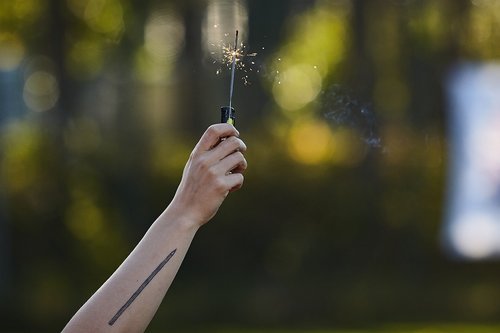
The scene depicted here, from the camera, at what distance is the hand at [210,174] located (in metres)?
1.71

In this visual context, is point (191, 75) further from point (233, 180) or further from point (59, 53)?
point (233, 180)

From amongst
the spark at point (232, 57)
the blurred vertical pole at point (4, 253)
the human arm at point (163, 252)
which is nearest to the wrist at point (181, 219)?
the human arm at point (163, 252)

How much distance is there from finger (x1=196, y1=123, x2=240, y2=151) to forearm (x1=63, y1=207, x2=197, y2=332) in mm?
156

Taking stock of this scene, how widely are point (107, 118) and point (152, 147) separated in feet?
1.45

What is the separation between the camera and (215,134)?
1.73 metres

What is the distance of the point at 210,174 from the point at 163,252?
165 millimetres

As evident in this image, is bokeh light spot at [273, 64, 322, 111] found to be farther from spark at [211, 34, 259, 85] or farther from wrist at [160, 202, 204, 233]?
wrist at [160, 202, 204, 233]

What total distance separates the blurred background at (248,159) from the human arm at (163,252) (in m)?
6.15

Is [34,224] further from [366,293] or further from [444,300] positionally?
[444,300]

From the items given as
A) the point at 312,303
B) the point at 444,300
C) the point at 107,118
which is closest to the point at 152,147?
the point at 107,118

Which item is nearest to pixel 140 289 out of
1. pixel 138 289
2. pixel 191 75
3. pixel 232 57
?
pixel 138 289

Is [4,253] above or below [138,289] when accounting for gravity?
below

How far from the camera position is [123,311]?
1641mm

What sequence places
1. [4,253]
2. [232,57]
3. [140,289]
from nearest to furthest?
[140,289] → [232,57] → [4,253]
